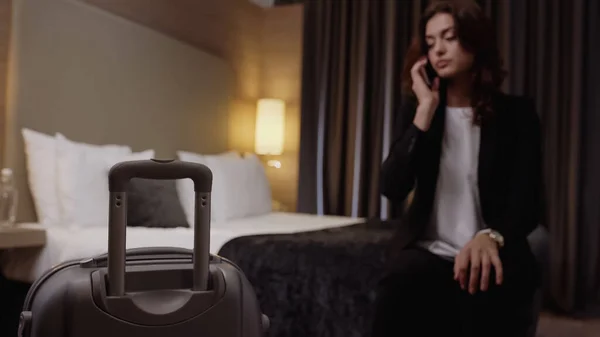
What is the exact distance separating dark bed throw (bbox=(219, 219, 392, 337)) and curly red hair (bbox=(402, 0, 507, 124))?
59 centimetres

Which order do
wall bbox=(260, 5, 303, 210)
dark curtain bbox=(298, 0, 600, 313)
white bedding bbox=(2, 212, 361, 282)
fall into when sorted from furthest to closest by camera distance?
wall bbox=(260, 5, 303, 210)
dark curtain bbox=(298, 0, 600, 313)
white bedding bbox=(2, 212, 361, 282)

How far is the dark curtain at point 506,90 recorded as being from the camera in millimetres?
3301

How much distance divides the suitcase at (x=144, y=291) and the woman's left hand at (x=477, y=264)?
63 centimetres

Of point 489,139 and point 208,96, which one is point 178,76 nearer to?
point 208,96

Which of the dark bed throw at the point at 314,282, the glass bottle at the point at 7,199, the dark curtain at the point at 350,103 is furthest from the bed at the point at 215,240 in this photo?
the dark curtain at the point at 350,103

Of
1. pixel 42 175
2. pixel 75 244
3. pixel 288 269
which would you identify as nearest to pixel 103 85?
pixel 42 175

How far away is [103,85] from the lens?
2.91 metres

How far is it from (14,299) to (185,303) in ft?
5.88

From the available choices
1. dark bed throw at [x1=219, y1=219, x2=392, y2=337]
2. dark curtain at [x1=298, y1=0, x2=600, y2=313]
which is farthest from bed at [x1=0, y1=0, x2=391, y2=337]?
dark curtain at [x1=298, y1=0, x2=600, y2=313]

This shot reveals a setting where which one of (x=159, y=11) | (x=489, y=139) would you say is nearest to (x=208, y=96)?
(x=159, y=11)

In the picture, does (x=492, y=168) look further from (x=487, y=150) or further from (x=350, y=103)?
(x=350, y=103)

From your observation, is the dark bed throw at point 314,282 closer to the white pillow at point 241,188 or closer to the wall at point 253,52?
the white pillow at point 241,188

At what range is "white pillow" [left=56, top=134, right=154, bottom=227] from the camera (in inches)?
95.7

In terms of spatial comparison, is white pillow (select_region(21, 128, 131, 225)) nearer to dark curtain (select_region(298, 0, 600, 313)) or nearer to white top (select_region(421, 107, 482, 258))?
white top (select_region(421, 107, 482, 258))
